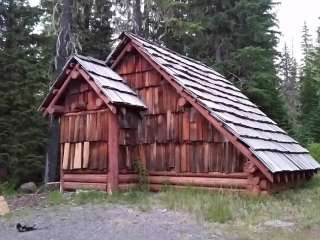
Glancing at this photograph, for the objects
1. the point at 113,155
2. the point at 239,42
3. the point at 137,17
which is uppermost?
the point at 239,42

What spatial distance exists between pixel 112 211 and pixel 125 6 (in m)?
13.3

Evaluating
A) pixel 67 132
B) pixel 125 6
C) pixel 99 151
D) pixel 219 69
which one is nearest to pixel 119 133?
pixel 99 151

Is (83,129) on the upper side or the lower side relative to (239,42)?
lower

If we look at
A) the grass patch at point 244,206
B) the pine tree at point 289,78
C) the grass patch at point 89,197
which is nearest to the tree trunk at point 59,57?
the grass patch at point 89,197

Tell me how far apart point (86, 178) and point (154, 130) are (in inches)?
100

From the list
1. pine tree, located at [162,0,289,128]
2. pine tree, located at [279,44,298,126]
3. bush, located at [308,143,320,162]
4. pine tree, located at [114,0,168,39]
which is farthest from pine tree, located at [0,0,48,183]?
pine tree, located at [279,44,298,126]

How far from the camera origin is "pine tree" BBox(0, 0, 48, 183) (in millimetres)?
22516

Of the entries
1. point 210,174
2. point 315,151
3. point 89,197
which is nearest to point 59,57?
point 89,197

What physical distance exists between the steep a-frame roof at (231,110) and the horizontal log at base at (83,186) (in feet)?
12.2

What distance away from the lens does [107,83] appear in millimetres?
14320

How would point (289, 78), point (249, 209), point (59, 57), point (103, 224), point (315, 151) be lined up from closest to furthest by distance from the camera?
1. point (103, 224)
2. point (249, 209)
3. point (59, 57)
4. point (315, 151)
5. point (289, 78)

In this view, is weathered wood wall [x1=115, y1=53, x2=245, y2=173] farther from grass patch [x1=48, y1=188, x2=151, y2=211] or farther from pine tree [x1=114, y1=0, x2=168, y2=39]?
pine tree [x1=114, y1=0, x2=168, y2=39]

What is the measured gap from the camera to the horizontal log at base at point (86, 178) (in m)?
14.3

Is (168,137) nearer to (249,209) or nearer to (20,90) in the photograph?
(249,209)
